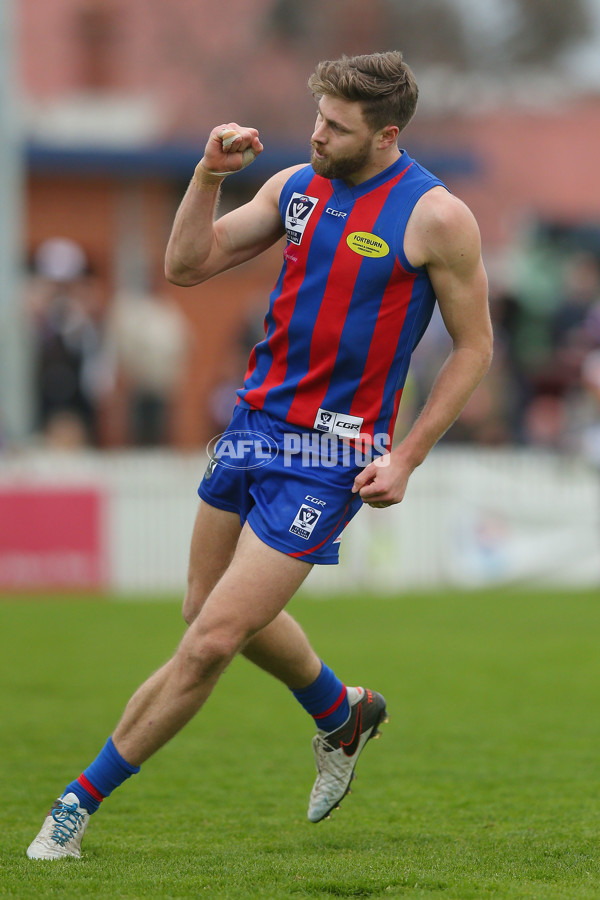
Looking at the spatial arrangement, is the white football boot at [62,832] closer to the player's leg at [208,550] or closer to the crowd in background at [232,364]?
the player's leg at [208,550]

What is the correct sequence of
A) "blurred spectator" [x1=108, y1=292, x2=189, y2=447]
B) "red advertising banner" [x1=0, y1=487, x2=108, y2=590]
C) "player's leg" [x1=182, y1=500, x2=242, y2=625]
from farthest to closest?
A: "blurred spectator" [x1=108, y1=292, x2=189, y2=447], "red advertising banner" [x1=0, y1=487, x2=108, y2=590], "player's leg" [x1=182, y1=500, x2=242, y2=625]

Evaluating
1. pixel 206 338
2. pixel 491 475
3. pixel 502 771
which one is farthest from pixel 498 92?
pixel 502 771

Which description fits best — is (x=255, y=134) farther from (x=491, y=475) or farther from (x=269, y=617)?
(x=491, y=475)

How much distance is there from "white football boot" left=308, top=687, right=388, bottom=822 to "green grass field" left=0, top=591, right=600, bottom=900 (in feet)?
0.37

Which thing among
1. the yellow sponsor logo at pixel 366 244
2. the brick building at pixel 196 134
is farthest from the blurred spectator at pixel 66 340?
the yellow sponsor logo at pixel 366 244

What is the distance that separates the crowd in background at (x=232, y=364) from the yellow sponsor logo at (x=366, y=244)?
939 centimetres

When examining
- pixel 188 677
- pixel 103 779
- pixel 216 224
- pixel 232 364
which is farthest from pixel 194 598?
pixel 232 364

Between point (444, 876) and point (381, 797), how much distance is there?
51.7 inches

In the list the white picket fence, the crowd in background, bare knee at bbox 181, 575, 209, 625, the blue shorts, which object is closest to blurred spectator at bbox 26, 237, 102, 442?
the crowd in background

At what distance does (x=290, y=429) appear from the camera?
15.1 ft

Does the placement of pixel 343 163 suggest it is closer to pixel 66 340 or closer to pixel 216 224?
pixel 216 224

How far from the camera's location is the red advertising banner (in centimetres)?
1256

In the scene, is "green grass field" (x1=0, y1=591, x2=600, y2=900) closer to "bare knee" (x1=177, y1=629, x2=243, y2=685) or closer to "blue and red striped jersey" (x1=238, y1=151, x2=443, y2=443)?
"bare knee" (x1=177, y1=629, x2=243, y2=685)

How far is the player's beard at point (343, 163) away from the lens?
175 inches
